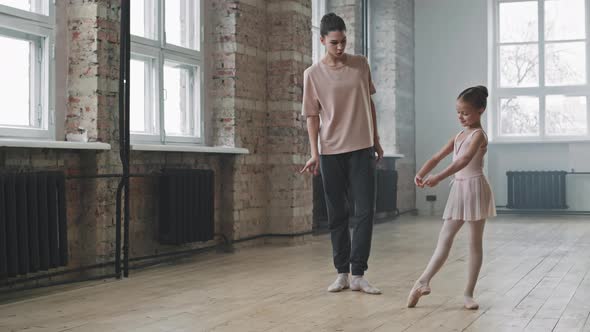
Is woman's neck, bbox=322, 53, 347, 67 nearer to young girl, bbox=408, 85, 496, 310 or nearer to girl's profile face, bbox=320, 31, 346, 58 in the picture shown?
girl's profile face, bbox=320, 31, 346, 58

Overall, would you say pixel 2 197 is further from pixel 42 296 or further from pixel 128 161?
pixel 128 161

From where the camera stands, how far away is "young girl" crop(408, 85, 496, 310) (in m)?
3.81

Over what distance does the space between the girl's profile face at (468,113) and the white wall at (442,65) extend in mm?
7729

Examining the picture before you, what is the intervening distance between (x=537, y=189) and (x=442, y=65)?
2371 mm

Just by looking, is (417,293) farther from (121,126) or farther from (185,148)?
(185,148)

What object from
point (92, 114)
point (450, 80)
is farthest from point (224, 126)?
point (450, 80)

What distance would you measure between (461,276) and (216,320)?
2.09 meters

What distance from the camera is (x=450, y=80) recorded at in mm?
11711

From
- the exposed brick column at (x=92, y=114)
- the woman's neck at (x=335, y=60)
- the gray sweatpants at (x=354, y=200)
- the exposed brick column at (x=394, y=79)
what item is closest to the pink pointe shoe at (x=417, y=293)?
the gray sweatpants at (x=354, y=200)

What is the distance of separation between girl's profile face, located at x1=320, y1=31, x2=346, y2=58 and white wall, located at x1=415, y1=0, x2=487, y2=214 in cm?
743

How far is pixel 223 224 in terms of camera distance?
6914 mm

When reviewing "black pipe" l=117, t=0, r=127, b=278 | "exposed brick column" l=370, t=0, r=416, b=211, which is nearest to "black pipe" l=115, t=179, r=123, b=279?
"black pipe" l=117, t=0, r=127, b=278

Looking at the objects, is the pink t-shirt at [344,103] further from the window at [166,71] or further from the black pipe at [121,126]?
the window at [166,71]

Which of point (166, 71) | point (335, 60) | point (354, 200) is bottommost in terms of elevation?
point (354, 200)
